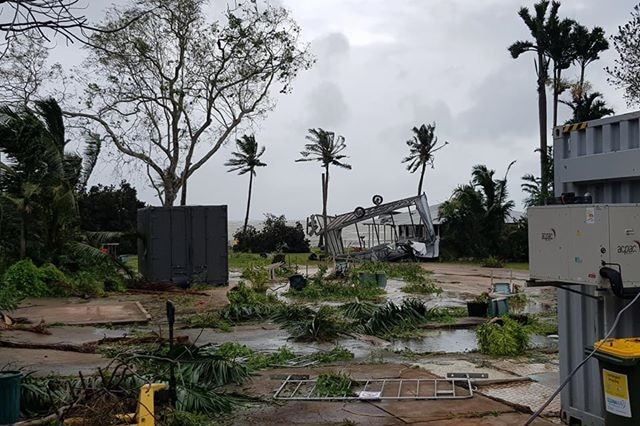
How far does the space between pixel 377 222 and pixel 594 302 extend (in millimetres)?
34255

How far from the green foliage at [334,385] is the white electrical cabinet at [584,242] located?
108 inches

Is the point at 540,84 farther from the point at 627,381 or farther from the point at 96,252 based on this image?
the point at 627,381

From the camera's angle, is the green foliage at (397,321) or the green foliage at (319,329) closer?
the green foliage at (319,329)

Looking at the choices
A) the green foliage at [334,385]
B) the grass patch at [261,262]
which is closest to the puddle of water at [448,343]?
the green foliage at [334,385]

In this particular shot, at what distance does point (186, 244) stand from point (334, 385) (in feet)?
53.1

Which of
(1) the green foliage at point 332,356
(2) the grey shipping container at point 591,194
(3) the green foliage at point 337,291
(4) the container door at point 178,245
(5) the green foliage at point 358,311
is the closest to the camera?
(2) the grey shipping container at point 591,194

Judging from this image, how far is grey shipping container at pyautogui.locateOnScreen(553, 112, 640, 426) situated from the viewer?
583 centimetres

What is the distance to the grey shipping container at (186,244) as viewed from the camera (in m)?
23.1

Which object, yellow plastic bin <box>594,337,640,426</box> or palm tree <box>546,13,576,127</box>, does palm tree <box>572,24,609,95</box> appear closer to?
palm tree <box>546,13,576,127</box>

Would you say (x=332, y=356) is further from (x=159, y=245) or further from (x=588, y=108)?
(x=588, y=108)

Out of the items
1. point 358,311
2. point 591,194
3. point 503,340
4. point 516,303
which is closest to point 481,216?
point 516,303

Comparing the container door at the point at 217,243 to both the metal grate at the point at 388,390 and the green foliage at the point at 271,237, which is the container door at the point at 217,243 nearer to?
the metal grate at the point at 388,390

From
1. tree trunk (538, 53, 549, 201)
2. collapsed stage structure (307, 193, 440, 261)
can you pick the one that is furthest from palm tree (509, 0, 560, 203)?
collapsed stage structure (307, 193, 440, 261)

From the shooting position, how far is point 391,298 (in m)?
18.3
